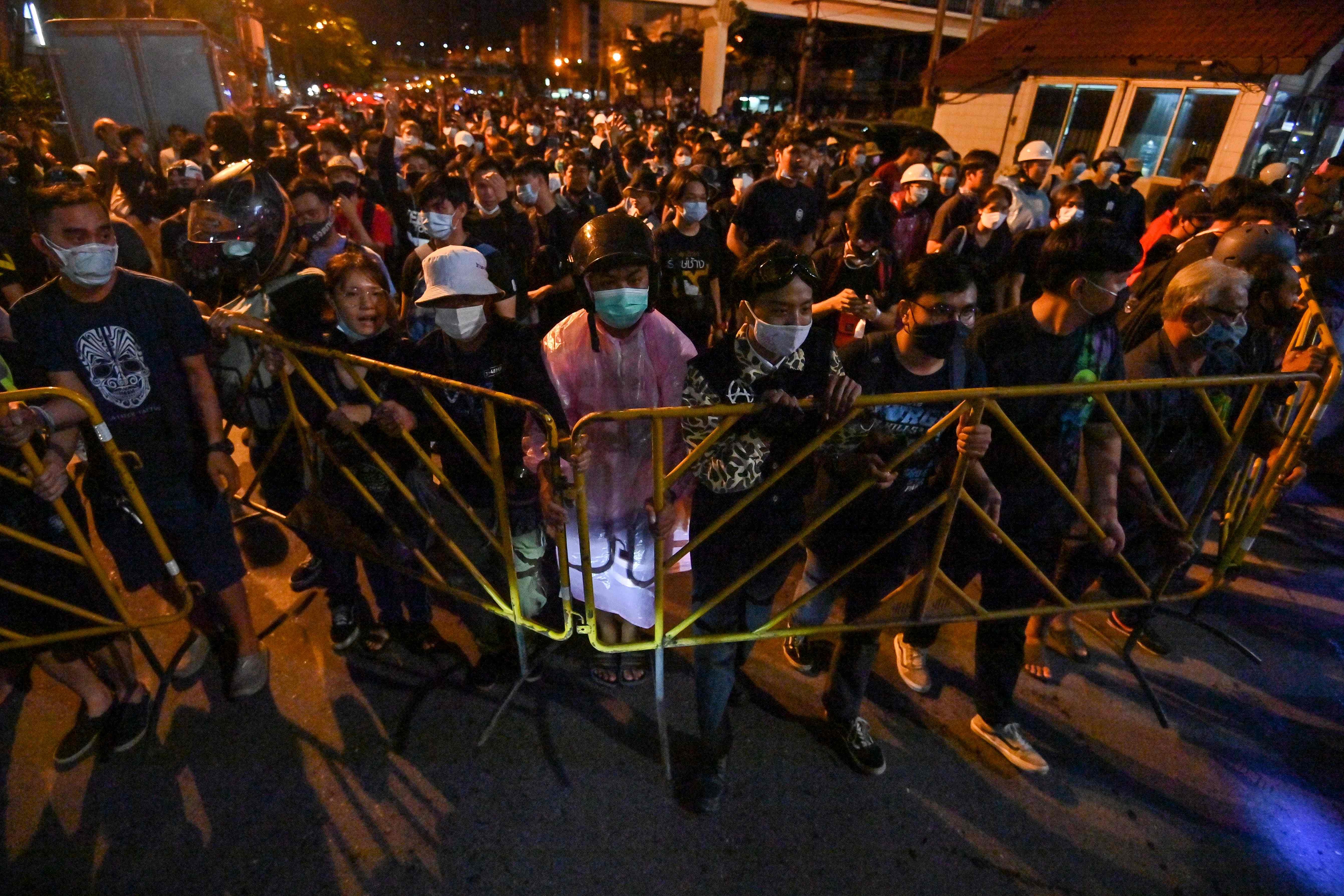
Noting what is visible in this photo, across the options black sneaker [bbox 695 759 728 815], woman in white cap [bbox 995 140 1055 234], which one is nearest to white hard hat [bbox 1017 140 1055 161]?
woman in white cap [bbox 995 140 1055 234]

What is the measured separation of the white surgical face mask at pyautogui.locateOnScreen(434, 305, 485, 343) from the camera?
2.61m

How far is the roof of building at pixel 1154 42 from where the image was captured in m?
11.7

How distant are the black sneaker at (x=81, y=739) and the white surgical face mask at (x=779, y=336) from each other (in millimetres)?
3076

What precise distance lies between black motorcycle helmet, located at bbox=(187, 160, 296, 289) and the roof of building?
15768 mm

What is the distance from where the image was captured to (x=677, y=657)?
11.2ft

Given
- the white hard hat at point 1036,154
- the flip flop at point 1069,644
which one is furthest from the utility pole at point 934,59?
the flip flop at point 1069,644

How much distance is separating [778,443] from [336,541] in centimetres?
204

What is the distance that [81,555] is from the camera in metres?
2.49

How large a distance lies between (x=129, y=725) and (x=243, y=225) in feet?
7.30

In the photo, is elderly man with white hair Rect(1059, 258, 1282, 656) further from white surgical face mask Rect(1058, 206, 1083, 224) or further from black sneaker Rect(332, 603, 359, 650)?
white surgical face mask Rect(1058, 206, 1083, 224)

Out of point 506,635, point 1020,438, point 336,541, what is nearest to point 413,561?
point 336,541

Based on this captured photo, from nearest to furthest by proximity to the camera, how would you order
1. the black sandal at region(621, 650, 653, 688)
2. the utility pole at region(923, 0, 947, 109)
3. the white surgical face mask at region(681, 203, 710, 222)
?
the black sandal at region(621, 650, 653, 688)
the white surgical face mask at region(681, 203, 710, 222)
the utility pole at region(923, 0, 947, 109)

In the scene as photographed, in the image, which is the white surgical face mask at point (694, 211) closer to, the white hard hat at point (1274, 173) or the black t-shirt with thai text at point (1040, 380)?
the black t-shirt with thai text at point (1040, 380)

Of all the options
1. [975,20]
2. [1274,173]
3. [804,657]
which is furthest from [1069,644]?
[975,20]
